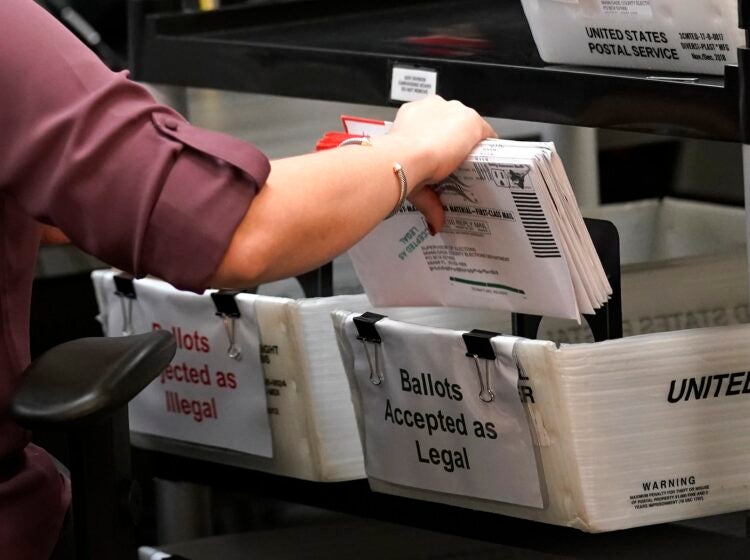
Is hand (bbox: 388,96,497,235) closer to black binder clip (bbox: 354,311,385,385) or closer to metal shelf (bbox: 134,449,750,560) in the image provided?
black binder clip (bbox: 354,311,385,385)

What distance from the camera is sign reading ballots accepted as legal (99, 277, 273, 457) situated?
1.41m

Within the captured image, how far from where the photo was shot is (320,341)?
4.49ft

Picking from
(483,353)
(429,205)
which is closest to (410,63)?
(429,205)

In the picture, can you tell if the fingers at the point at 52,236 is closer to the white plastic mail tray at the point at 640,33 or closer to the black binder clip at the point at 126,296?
the black binder clip at the point at 126,296

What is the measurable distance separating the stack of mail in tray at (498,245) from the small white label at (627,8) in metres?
0.14

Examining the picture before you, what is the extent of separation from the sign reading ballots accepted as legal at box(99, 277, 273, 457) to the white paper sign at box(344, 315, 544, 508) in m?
0.16

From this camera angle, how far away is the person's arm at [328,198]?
938mm

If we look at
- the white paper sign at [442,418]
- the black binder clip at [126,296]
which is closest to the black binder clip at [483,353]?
the white paper sign at [442,418]

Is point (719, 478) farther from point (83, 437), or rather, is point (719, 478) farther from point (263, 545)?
point (263, 545)

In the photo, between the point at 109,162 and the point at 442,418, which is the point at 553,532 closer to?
the point at 442,418

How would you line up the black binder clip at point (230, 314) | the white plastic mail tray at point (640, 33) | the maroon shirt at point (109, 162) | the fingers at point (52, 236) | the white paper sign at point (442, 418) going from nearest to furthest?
1. the maroon shirt at point (109, 162)
2. the white plastic mail tray at point (640, 33)
3. the white paper sign at point (442, 418)
4. the fingers at point (52, 236)
5. the black binder clip at point (230, 314)

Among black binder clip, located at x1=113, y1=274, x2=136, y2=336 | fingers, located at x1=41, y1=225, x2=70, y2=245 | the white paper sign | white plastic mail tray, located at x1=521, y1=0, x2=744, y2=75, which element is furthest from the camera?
black binder clip, located at x1=113, y1=274, x2=136, y2=336

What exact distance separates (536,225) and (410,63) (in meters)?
0.34

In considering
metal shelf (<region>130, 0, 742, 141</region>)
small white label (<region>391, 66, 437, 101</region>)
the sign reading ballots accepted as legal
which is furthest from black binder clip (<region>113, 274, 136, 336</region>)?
small white label (<region>391, 66, 437, 101</region>)
